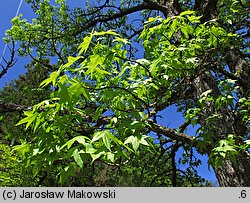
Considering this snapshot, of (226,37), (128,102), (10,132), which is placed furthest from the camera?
(10,132)

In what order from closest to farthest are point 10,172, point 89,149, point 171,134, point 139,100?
1. point 89,149
2. point 139,100
3. point 171,134
4. point 10,172

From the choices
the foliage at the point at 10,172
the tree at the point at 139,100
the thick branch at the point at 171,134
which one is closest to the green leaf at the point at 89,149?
the tree at the point at 139,100

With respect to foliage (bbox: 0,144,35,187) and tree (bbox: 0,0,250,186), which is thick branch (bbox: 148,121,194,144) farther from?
foliage (bbox: 0,144,35,187)

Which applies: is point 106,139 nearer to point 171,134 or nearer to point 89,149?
point 89,149

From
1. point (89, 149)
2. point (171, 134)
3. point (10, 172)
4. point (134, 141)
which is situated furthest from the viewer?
point (10, 172)

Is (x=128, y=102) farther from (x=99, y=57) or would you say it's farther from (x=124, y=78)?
(x=99, y=57)

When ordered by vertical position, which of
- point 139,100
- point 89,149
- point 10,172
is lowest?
point 89,149

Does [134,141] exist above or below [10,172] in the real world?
below

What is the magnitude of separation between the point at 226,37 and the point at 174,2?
4.15m

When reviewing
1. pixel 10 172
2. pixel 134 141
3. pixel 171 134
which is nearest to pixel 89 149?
pixel 134 141

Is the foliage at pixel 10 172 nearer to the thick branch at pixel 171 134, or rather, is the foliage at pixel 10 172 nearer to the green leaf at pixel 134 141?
the thick branch at pixel 171 134

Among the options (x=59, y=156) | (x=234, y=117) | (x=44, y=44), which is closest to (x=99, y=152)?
(x=59, y=156)

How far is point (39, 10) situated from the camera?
9.68 m

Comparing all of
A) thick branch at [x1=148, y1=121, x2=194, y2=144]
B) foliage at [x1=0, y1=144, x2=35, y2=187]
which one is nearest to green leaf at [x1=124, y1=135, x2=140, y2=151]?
thick branch at [x1=148, y1=121, x2=194, y2=144]
